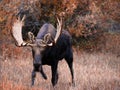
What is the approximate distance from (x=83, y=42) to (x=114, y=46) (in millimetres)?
1331

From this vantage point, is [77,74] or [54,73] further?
[77,74]

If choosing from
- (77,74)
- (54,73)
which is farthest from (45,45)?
(77,74)

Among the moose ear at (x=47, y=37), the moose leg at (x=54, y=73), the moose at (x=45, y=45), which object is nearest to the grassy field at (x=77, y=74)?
the moose leg at (x=54, y=73)

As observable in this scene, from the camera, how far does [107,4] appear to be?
18062 mm

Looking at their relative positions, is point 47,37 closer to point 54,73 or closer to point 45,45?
point 45,45

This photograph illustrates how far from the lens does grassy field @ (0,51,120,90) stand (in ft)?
36.9

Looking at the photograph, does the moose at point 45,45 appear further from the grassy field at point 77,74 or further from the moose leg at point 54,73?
the grassy field at point 77,74

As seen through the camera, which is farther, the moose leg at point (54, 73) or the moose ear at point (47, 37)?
the moose leg at point (54, 73)

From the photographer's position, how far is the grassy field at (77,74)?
36.9ft

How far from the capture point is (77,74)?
13.6 m

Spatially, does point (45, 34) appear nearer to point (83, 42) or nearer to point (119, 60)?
point (119, 60)

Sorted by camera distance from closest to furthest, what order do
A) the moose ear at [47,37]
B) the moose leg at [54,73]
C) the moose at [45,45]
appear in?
1. the moose at [45,45]
2. the moose ear at [47,37]
3. the moose leg at [54,73]

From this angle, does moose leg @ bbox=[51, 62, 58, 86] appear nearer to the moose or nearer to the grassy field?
the moose

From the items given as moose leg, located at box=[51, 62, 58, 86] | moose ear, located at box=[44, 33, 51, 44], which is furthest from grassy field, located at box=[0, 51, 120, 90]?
moose ear, located at box=[44, 33, 51, 44]
